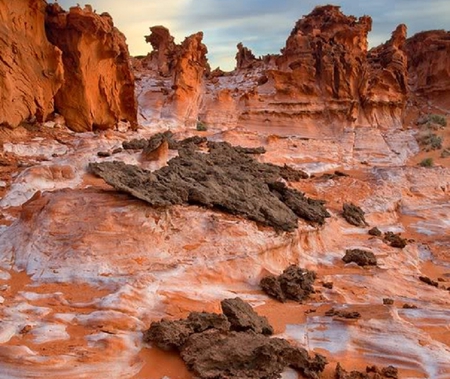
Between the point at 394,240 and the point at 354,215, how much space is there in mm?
1749

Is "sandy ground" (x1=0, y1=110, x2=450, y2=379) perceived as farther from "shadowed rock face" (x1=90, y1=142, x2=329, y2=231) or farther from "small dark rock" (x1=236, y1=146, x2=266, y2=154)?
"small dark rock" (x1=236, y1=146, x2=266, y2=154)

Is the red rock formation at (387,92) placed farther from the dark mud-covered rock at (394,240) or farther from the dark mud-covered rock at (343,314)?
the dark mud-covered rock at (343,314)

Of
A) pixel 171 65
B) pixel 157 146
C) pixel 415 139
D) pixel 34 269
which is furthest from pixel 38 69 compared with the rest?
pixel 415 139

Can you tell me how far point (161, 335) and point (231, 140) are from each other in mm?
14978

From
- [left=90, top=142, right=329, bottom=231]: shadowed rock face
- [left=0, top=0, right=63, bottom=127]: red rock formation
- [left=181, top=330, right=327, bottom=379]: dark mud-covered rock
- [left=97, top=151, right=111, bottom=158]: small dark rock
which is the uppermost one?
[left=0, top=0, right=63, bottom=127]: red rock formation

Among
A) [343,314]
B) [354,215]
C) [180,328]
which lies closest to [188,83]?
[354,215]

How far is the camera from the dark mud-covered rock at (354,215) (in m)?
14.3

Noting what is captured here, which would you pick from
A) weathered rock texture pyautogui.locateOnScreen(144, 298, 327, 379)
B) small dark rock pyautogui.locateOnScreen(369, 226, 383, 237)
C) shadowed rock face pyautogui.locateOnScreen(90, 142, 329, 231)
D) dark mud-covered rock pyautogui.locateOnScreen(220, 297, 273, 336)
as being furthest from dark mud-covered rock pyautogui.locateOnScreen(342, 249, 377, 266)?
weathered rock texture pyautogui.locateOnScreen(144, 298, 327, 379)

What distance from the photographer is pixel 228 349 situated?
5.51 metres

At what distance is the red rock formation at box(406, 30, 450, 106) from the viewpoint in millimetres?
32406

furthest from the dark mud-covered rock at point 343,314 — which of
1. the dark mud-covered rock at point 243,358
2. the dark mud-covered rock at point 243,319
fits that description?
the dark mud-covered rock at point 243,358

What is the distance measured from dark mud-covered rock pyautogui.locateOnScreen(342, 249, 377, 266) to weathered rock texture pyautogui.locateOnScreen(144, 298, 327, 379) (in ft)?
17.1

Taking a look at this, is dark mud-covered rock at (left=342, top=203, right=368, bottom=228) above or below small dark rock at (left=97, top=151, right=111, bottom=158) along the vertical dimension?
below

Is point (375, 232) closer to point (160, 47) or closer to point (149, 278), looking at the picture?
point (149, 278)
